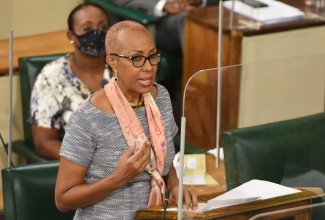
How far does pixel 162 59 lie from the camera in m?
5.48

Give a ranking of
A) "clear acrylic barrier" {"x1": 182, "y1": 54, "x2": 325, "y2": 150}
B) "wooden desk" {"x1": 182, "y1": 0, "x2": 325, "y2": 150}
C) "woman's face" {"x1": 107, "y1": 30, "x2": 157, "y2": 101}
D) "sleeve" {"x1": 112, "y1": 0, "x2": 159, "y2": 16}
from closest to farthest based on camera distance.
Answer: "woman's face" {"x1": 107, "y1": 30, "x2": 157, "y2": 101} → "clear acrylic barrier" {"x1": 182, "y1": 54, "x2": 325, "y2": 150} → "wooden desk" {"x1": 182, "y1": 0, "x2": 325, "y2": 150} → "sleeve" {"x1": 112, "y1": 0, "x2": 159, "y2": 16}

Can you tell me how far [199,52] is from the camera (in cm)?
515

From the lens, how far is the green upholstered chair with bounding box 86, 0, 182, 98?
547 cm

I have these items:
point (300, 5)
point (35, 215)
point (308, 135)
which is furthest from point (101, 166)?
point (300, 5)

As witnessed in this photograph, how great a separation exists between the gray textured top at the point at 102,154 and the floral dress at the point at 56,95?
4.88 ft

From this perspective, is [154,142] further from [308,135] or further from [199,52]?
[199,52]

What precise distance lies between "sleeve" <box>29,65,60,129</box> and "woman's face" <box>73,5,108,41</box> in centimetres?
26

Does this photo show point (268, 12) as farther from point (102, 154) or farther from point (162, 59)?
point (102, 154)

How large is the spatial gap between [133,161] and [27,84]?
187cm

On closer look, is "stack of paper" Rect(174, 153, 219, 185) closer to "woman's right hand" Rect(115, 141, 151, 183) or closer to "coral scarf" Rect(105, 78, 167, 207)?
"coral scarf" Rect(105, 78, 167, 207)

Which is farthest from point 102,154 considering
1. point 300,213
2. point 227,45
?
point 227,45

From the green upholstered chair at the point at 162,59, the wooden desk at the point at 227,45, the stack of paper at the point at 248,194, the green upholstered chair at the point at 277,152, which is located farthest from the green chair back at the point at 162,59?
the stack of paper at the point at 248,194

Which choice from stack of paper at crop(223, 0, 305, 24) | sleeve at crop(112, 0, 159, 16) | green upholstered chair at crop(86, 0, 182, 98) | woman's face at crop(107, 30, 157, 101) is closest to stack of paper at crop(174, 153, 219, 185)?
woman's face at crop(107, 30, 157, 101)

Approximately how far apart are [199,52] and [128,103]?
2.50m
